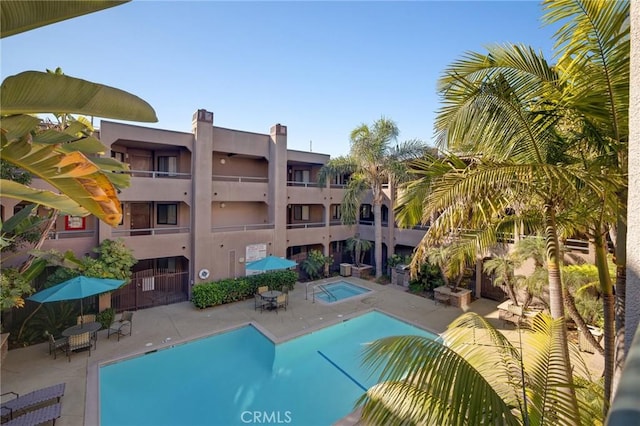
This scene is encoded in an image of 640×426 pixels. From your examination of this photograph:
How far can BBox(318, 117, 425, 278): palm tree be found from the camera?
19953mm

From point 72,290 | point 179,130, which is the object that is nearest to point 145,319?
point 72,290

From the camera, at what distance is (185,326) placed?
14.3 meters

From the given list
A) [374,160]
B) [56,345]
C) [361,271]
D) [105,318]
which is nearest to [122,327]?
[105,318]

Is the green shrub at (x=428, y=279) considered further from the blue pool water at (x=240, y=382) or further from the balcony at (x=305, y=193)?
the balcony at (x=305, y=193)

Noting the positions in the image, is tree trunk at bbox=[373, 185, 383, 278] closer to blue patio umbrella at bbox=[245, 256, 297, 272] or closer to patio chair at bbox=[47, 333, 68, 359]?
blue patio umbrella at bbox=[245, 256, 297, 272]

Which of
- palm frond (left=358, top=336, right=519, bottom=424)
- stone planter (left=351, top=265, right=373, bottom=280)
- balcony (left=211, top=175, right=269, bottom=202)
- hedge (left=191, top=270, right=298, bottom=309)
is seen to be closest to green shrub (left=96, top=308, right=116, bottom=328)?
hedge (left=191, top=270, right=298, bottom=309)

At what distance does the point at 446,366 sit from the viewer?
352cm

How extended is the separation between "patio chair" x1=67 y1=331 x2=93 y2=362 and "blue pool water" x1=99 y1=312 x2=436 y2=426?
1.51 metres

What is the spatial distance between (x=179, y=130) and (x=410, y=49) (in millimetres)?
13814

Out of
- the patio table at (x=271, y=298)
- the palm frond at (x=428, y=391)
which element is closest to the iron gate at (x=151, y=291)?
the patio table at (x=271, y=298)

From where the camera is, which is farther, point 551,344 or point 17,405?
point 17,405

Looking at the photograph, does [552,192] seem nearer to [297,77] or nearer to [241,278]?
[297,77]

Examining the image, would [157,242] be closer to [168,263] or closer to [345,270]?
[168,263]

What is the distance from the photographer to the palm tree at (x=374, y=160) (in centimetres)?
1995
